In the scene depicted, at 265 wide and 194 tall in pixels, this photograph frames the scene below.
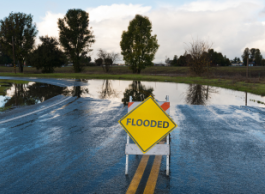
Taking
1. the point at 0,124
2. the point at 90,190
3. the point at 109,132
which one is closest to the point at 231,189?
the point at 90,190

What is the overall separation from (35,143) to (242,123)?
6615mm

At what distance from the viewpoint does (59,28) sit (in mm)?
59500

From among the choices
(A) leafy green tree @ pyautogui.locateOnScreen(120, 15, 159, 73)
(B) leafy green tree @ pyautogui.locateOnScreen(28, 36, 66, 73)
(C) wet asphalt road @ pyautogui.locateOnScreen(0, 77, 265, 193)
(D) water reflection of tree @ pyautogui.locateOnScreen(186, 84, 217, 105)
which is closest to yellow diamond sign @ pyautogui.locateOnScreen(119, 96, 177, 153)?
(C) wet asphalt road @ pyautogui.locateOnScreen(0, 77, 265, 193)

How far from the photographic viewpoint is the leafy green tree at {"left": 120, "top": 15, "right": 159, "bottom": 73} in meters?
55.1

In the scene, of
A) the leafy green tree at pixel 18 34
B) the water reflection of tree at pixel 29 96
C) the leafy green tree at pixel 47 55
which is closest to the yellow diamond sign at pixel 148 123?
the water reflection of tree at pixel 29 96

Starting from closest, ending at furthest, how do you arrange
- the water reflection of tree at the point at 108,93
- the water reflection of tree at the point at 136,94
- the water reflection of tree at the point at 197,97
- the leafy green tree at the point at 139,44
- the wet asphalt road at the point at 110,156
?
the wet asphalt road at the point at 110,156 → the water reflection of tree at the point at 197,97 → the water reflection of tree at the point at 136,94 → the water reflection of tree at the point at 108,93 → the leafy green tree at the point at 139,44

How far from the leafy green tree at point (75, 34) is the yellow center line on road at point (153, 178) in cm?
5568

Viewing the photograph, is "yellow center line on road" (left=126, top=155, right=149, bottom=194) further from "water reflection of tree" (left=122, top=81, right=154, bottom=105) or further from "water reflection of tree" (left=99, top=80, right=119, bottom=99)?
"water reflection of tree" (left=99, top=80, right=119, bottom=99)

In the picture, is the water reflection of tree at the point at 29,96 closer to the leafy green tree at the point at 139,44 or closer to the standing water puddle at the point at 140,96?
the standing water puddle at the point at 140,96

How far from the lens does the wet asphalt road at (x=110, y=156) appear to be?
13.4ft

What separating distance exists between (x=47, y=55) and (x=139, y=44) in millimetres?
21687

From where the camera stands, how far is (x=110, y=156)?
213 inches

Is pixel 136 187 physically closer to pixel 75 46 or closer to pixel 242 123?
pixel 242 123

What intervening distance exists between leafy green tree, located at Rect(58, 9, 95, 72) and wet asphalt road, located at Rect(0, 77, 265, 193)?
2018 inches
